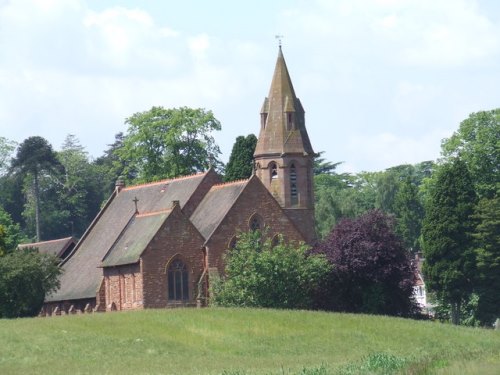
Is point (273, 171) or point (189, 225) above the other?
point (273, 171)

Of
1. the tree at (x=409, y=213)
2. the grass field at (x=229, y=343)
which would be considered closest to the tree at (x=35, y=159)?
the tree at (x=409, y=213)

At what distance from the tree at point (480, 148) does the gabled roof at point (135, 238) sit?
85.3 ft

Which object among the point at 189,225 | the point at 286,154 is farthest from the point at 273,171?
the point at 189,225

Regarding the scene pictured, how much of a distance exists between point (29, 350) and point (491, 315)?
3933 centimetres

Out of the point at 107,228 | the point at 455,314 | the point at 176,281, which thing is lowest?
the point at 455,314

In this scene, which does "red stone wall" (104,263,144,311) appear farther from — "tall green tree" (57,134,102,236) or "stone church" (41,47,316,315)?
"tall green tree" (57,134,102,236)

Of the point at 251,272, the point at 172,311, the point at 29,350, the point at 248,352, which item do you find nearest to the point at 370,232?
the point at 251,272

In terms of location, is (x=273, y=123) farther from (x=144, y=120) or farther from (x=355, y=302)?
(x=144, y=120)

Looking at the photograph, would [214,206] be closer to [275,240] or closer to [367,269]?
[275,240]

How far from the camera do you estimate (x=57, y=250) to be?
9831 cm

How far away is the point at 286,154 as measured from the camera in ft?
285

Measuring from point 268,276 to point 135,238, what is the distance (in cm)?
820

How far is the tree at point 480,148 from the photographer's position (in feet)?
334

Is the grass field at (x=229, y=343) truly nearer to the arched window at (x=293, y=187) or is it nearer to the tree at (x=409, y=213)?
the arched window at (x=293, y=187)
